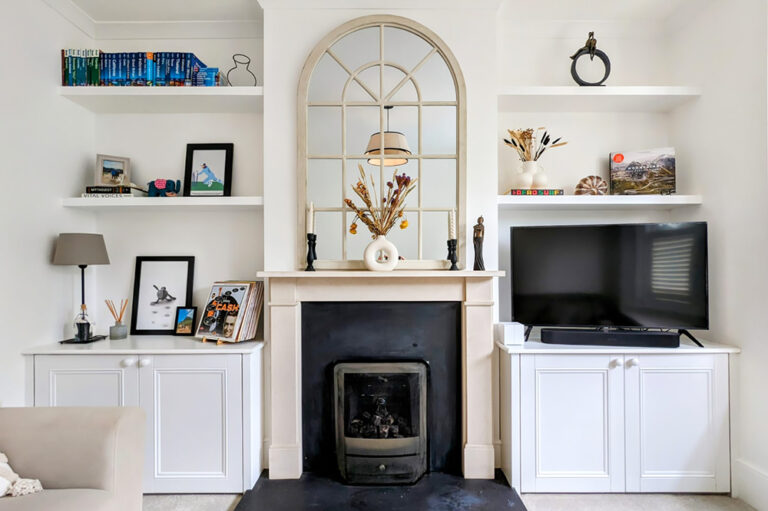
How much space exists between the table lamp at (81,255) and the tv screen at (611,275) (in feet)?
7.70

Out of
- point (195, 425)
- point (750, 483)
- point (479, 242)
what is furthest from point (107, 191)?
point (750, 483)

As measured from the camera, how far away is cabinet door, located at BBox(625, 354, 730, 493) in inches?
88.4

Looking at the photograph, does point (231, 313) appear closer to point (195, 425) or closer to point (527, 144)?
point (195, 425)

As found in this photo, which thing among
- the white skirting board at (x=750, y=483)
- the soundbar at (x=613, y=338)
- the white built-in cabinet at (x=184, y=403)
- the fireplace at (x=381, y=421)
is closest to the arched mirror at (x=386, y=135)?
the fireplace at (x=381, y=421)

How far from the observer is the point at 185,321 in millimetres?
2643

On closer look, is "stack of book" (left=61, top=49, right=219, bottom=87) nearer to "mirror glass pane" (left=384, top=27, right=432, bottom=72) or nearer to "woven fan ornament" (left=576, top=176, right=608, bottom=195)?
"mirror glass pane" (left=384, top=27, right=432, bottom=72)

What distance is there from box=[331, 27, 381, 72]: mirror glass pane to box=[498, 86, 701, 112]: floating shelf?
2.57 feet

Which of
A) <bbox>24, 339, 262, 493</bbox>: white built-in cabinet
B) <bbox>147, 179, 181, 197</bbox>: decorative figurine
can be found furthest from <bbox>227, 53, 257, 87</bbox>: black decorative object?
<bbox>24, 339, 262, 493</bbox>: white built-in cabinet

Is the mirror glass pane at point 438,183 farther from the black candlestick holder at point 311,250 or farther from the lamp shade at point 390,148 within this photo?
the black candlestick holder at point 311,250

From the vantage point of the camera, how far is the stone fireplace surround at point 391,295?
2.40 meters

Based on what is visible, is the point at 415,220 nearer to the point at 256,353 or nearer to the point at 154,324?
the point at 256,353

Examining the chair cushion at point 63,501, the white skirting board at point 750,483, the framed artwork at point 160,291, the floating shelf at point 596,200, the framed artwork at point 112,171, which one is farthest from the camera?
the framed artwork at point 160,291

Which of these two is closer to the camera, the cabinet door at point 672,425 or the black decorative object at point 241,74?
the cabinet door at point 672,425

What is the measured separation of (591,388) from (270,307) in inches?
69.5
